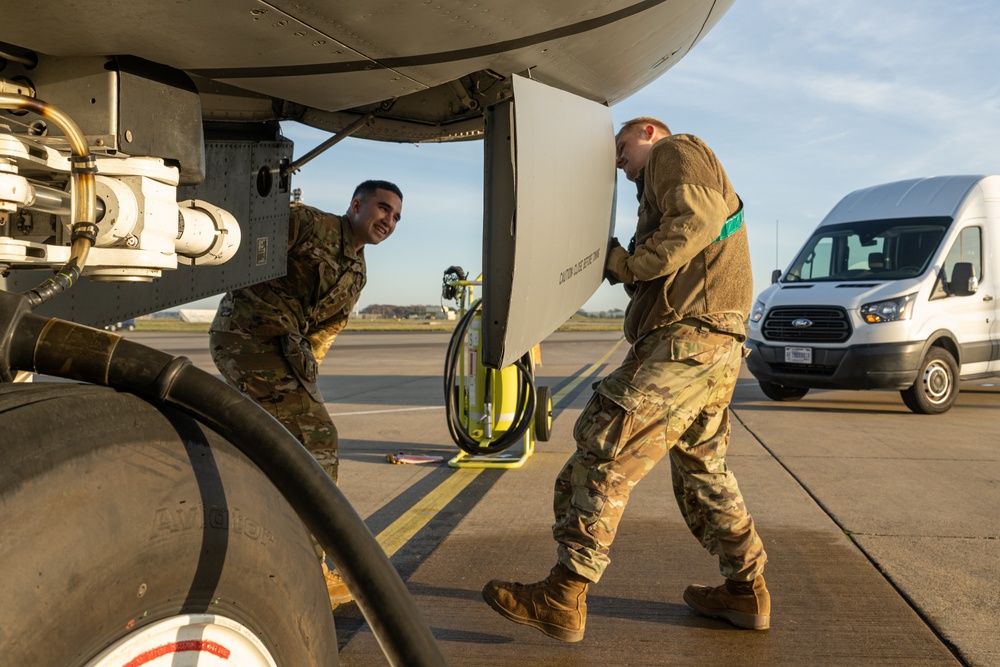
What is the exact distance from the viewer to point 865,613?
10.8ft

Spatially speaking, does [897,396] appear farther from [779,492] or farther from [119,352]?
[119,352]

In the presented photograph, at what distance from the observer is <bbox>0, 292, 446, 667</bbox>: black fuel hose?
4.86 feet

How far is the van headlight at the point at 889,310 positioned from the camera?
9219mm

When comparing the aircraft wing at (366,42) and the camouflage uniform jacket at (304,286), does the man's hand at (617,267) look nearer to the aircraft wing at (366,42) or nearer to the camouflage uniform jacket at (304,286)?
the aircraft wing at (366,42)

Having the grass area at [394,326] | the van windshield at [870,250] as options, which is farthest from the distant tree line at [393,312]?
the van windshield at [870,250]

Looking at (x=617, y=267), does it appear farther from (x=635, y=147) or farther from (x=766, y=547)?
(x=766, y=547)

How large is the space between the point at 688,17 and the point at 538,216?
3.00 ft

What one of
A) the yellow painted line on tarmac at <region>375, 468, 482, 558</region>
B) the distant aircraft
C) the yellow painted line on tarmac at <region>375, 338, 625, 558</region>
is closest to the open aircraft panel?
the distant aircraft

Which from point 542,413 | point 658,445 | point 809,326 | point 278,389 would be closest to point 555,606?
point 658,445

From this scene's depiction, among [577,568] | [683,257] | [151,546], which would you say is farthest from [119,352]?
[683,257]

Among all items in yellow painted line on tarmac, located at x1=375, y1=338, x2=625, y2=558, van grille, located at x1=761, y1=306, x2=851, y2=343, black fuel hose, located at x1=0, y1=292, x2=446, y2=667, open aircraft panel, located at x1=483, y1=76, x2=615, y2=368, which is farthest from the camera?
van grille, located at x1=761, y1=306, x2=851, y2=343

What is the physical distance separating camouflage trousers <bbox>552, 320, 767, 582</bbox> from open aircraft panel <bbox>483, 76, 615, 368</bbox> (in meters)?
0.37

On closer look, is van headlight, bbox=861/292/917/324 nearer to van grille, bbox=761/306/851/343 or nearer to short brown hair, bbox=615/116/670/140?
van grille, bbox=761/306/851/343

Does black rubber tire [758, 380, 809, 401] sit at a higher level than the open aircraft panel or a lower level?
lower
